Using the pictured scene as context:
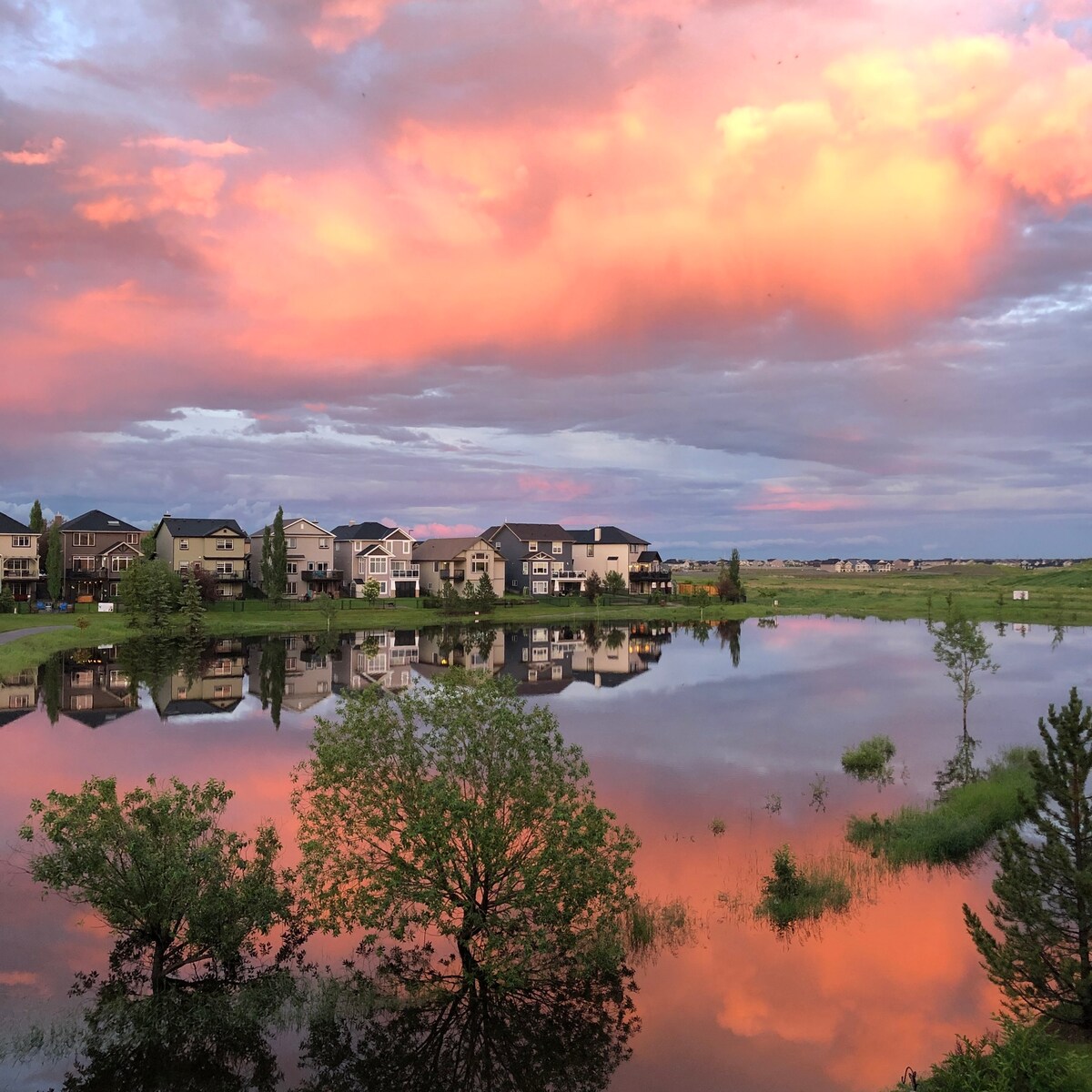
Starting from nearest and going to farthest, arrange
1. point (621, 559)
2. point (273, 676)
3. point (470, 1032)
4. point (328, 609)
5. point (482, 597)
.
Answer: point (470, 1032), point (273, 676), point (328, 609), point (482, 597), point (621, 559)

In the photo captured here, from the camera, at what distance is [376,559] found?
395ft

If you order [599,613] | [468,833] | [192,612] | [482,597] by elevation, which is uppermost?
[482,597]

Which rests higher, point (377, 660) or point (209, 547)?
point (209, 547)

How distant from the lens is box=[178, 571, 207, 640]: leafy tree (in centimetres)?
8419

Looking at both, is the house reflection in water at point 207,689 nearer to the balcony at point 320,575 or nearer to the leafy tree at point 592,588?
the balcony at point 320,575

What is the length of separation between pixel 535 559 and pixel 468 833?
113238 mm

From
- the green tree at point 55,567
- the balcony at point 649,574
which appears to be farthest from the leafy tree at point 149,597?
the balcony at point 649,574

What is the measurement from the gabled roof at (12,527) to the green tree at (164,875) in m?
93.9

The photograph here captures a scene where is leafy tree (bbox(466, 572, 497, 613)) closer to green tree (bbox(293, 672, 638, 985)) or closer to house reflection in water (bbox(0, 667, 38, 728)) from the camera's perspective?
house reflection in water (bbox(0, 667, 38, 728))

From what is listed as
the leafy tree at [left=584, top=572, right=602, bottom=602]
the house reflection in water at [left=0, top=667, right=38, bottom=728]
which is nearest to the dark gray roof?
the leafy tree at [left=584, top=572, right=602, bottom=602]

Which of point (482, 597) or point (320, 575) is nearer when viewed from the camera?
point (482, 597)

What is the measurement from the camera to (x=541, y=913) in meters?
19.0

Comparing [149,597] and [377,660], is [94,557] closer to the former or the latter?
[149,597]

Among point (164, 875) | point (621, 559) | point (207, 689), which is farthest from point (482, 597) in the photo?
point (164, 875)
